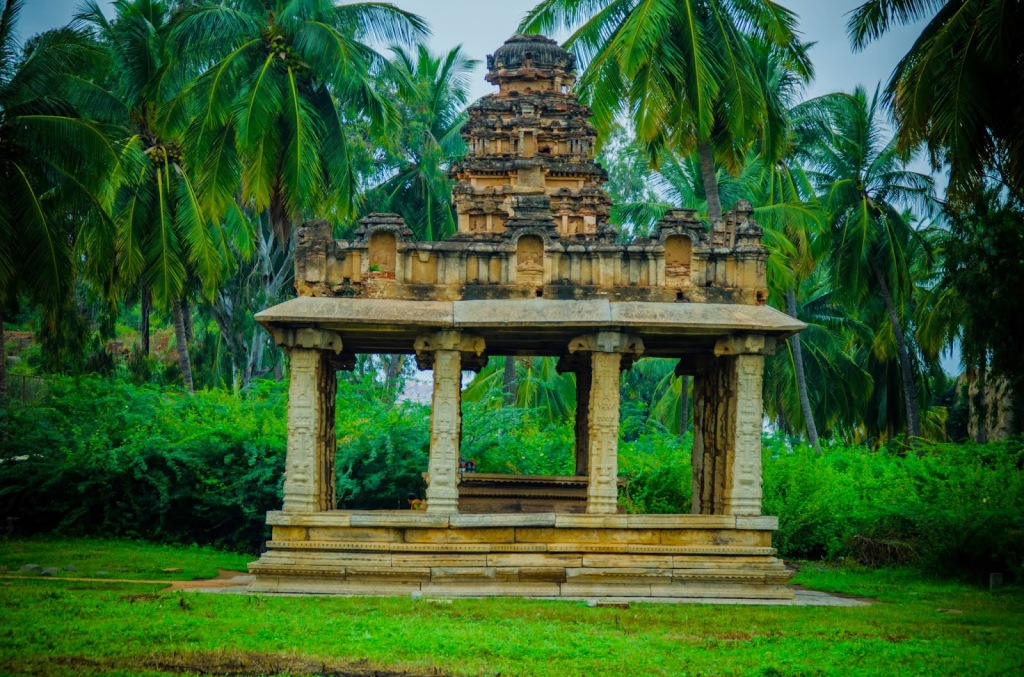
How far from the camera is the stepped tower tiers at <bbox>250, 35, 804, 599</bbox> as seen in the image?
46.5 feet

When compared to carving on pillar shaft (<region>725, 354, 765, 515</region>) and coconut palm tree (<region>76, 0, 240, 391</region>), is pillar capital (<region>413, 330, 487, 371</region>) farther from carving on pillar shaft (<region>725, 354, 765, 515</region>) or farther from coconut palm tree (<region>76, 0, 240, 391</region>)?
coconut palm tree (<region>76, 0, 240, 391</region>)

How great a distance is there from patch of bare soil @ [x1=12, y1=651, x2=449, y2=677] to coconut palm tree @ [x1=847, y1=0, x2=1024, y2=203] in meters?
9.65

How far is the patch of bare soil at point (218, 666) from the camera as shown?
30.8 ft

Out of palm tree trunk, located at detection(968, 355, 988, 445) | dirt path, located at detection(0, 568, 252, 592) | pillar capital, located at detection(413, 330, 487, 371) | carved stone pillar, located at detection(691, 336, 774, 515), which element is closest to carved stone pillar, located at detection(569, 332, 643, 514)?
pillar capital, located at detection(413, 330, 487, 371)

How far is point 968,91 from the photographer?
14.9 meters

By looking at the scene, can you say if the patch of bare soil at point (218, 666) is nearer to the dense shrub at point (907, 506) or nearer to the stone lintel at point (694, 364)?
the stone lintel at point (694, 364)

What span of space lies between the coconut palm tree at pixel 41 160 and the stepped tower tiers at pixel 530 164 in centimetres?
551

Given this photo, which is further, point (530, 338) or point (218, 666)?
point (530, 338)

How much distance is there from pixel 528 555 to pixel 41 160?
31.4 feet

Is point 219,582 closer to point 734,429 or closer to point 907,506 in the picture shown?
point 734,429

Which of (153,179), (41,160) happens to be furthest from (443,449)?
(153,179)

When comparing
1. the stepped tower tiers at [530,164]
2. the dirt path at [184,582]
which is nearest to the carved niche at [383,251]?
the stepped tower tiers at [530,164]

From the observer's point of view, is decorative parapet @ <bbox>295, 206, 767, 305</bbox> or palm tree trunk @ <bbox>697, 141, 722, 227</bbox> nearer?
decorative parapet @ <bbox>295, 206, 767, 305</bbox>

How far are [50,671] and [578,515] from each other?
666cm
